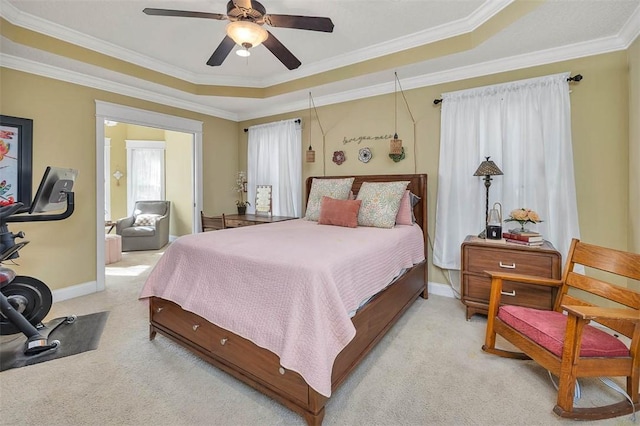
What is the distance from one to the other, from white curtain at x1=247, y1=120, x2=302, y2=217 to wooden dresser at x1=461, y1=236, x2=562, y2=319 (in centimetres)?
259

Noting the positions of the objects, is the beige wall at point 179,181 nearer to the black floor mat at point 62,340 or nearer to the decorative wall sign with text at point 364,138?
the black floor mat at point 62,340

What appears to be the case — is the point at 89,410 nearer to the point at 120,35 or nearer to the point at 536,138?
the point at 120,35

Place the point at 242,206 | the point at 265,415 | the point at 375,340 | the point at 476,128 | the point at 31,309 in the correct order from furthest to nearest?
1. the point at 242,206
2. the point at 476,128
3. the point at 31,309
4. the point at 375,340
5. the point at 265,415

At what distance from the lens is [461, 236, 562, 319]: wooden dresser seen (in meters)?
2.43

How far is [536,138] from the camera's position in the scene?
9.44 ft

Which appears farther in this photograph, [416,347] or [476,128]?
[476,128]

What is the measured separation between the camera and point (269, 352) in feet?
5.36

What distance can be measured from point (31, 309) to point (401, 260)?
3.17m

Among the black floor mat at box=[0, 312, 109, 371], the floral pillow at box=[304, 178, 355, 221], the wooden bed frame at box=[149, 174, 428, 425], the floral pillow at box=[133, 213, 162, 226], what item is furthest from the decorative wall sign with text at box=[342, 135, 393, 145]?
the floral pillow at box=[133, 213, 162, 226]

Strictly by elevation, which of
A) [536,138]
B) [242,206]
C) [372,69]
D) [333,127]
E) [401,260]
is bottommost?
[401,260]

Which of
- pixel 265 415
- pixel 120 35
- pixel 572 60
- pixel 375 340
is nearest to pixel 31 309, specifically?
pixel 265 415

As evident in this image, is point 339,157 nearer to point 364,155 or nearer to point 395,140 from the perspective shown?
point 364,155

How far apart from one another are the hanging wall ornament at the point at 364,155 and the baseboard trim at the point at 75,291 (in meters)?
3.68

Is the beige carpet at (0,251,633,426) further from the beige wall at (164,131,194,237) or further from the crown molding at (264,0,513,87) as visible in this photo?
the beige wall at (164,131,194,237)
